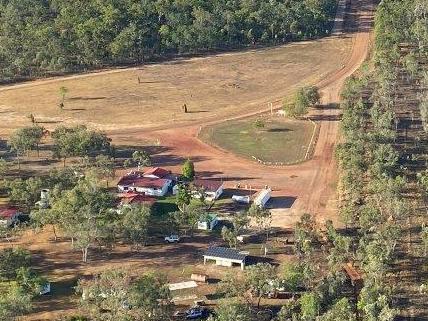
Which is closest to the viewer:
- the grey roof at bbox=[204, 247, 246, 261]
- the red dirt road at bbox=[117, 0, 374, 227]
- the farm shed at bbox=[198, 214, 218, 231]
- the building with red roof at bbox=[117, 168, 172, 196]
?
the grey roof at bbox=[204, 247, 246, 261]

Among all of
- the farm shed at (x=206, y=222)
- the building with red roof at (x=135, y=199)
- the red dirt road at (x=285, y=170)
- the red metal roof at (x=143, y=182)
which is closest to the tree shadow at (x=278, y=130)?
the red dirt road at (x=285, y=170)

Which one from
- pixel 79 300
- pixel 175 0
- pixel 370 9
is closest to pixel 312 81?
pixel 175 0

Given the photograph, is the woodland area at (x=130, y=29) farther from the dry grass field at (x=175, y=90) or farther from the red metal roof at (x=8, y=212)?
the red metal roof at (x=8, y=212)

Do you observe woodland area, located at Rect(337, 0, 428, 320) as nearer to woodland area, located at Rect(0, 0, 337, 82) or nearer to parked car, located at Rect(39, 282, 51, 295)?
woodland area, located at Rect(0, 0, 337, 82)

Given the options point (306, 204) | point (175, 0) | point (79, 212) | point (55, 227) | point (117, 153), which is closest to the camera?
point (79, 212)

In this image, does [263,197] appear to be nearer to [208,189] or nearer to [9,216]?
[208,189]

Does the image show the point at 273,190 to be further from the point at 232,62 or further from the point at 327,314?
the point at 232,62

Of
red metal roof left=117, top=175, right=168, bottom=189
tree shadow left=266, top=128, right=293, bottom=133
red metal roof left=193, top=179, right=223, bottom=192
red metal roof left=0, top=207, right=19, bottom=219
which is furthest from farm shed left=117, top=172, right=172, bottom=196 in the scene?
tree shadow left=266, top=128, right=293, bottom=133
